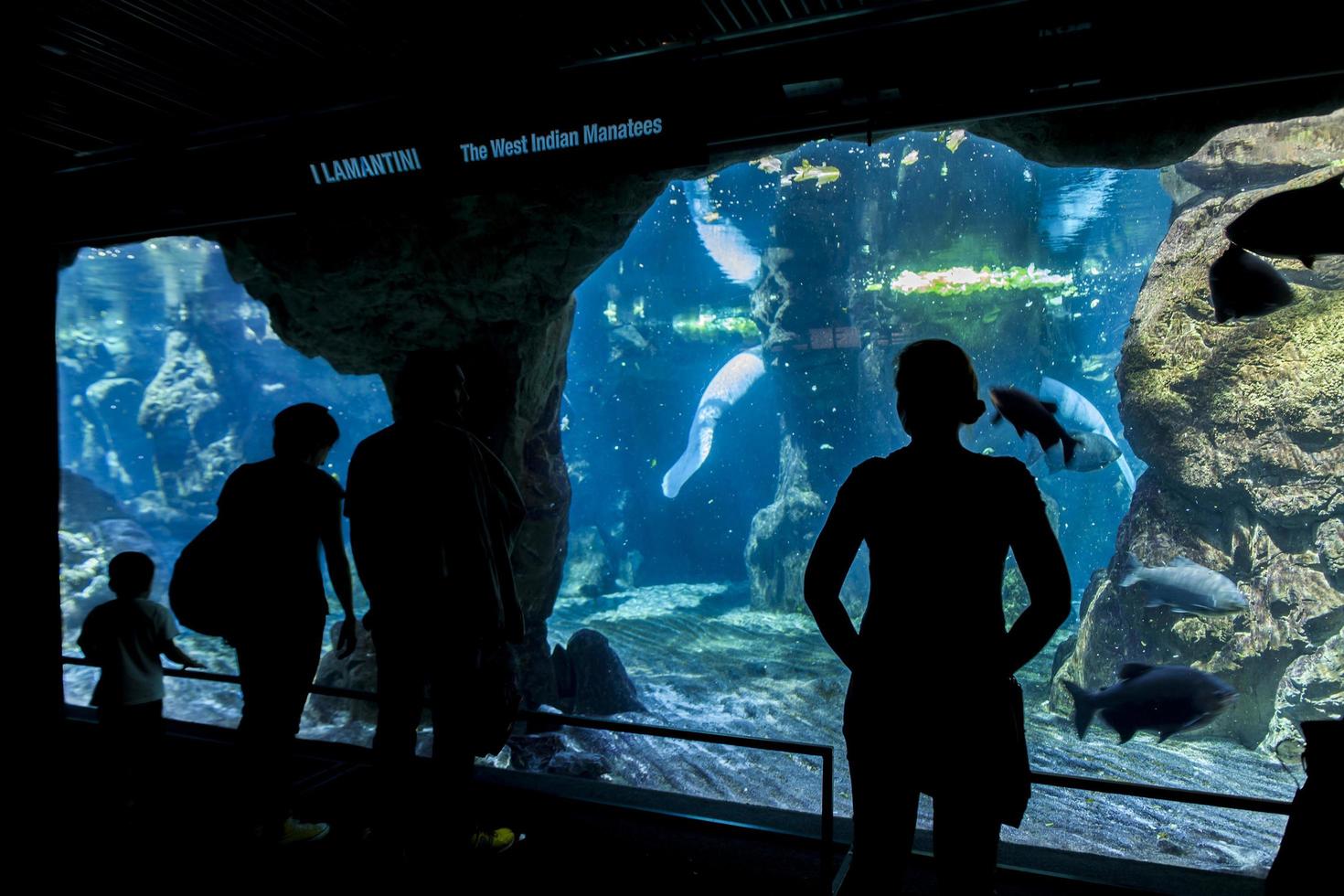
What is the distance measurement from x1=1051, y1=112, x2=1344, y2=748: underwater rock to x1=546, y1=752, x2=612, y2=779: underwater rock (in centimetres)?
801

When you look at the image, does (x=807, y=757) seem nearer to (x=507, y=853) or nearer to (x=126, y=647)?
(x=507, y=853)

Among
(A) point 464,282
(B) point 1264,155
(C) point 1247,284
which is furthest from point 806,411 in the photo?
(C) point 1247,284

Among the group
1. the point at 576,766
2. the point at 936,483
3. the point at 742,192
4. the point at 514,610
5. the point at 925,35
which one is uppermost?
the point at 742,192

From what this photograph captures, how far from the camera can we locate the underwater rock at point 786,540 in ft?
66.7

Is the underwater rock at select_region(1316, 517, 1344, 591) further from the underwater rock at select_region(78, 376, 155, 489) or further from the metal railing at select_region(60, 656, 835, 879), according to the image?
the underwater rock at select_region(78, 376, 155, 489)

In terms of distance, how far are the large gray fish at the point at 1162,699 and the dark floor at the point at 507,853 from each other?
2.31 meters

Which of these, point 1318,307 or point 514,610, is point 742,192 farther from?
point 514,610

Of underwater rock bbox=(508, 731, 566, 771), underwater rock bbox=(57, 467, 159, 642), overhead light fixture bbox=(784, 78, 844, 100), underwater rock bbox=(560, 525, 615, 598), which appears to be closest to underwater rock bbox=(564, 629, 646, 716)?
underwater rock bbox=(508, 731, 566, 771)

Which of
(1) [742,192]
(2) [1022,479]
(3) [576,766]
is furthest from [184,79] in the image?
(1) [742,192]

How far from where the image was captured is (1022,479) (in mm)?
1943

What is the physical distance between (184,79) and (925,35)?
4473 mm

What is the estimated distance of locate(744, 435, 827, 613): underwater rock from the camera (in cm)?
2033

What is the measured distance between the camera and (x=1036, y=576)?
193cm

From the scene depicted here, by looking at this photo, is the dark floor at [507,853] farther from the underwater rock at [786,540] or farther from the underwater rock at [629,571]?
the underwater rock at [629,571]
